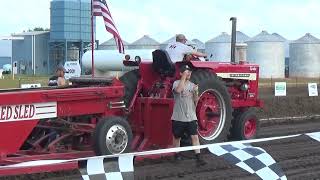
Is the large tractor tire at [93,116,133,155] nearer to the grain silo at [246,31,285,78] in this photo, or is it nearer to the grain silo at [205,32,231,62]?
the grain silo at [205,32,231,62]

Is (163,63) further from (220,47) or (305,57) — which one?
(305,57)

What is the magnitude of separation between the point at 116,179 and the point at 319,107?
1794cm

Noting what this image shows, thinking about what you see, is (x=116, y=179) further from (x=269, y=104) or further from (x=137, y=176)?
(x=269, y=104)

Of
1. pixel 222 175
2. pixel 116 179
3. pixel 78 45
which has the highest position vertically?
pixel 78 45

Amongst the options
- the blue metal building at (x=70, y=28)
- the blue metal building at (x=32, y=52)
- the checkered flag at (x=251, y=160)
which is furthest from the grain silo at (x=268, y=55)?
the checkered flag at (x=251, y=160)

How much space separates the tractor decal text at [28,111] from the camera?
741cm

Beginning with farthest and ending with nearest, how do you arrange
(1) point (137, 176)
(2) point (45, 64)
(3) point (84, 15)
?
1. (2) point (45, 64)
2. (3) point (84, 15)
3. (1) point (137, 176)

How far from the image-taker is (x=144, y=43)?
5941cm

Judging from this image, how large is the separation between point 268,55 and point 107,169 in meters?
54.2

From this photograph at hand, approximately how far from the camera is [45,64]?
67688 mm

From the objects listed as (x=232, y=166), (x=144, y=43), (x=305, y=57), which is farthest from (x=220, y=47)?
(x=232, y=166)

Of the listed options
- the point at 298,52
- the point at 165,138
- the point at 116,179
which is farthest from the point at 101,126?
the point at 298,52

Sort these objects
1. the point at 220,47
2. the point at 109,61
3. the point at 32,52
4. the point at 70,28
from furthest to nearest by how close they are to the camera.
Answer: the point at 32,52
the point at 70,28
the point at 220,47
the point at 109,61

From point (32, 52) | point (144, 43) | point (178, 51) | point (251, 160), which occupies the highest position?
point (144, 43)
